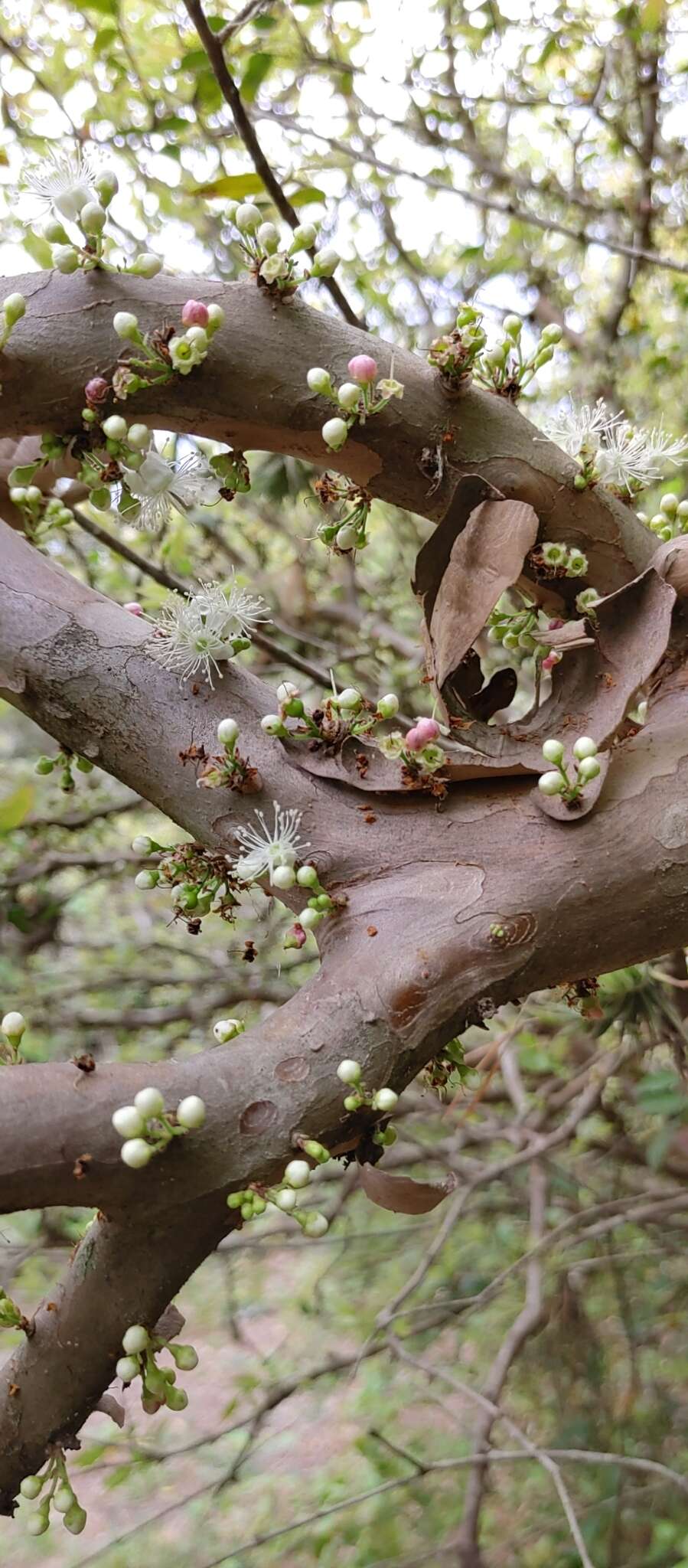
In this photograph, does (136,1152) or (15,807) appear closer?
(136,1152)

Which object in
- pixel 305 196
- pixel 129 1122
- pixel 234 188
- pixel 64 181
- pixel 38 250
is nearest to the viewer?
pixel 129 1122

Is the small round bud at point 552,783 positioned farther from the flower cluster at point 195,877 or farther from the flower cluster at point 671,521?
the flower cluster at point 671,521

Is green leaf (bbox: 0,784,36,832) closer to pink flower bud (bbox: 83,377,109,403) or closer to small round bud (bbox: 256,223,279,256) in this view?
pink flower bud (bbox: 83,377,109,403)

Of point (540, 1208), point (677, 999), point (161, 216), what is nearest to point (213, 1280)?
point (540, 1208)

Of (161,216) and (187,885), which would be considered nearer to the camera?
(187,885)

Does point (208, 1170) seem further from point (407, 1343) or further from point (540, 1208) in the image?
point (407, 1343)

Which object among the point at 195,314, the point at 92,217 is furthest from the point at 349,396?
the point at 92,217

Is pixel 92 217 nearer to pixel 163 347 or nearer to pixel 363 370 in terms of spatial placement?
pixel 163 347
